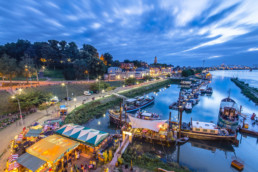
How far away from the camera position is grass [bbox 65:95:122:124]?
2318cm

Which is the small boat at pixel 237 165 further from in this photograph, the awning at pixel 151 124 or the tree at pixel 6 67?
the tree at pixel 6 67

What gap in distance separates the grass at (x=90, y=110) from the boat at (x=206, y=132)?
1975 centimetres

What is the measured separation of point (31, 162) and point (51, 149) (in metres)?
1.56

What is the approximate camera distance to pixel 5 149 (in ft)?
42.9

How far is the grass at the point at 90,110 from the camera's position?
23.2 m

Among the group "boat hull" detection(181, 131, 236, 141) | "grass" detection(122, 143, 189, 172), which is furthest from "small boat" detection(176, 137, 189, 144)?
"grass" detection(122, 143, 189, 172)

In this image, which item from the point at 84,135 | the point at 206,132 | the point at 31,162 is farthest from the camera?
the point at 206,132

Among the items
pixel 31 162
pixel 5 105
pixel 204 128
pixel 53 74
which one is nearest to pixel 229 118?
pixel 204 128

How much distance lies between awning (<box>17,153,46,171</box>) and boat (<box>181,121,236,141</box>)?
65.2 feet

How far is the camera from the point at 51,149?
10.8m

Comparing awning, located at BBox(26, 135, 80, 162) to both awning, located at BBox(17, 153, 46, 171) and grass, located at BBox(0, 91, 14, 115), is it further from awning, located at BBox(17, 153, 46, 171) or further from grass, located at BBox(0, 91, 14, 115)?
grass, located at BBox(0, 91, 14, 115)

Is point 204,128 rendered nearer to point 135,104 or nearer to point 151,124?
point 151,124

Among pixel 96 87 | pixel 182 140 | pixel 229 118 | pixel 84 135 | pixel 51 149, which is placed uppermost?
pixel 96 87

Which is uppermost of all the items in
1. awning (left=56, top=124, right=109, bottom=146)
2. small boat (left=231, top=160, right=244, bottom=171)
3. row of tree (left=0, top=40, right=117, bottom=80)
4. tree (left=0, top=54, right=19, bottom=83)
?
Answer: row of tree (left=0, top=40, right=117, bottom=80)
